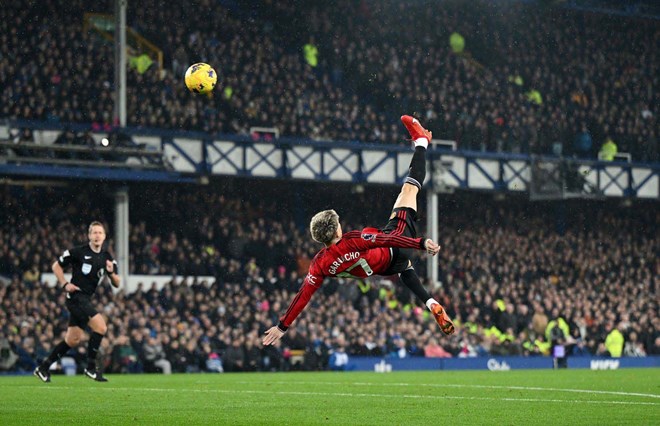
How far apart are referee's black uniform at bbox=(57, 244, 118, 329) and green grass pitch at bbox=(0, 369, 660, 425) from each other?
1.09m

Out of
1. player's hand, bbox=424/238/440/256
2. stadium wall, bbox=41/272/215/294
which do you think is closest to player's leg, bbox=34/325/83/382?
player's hand, bbox=424/238/440/256

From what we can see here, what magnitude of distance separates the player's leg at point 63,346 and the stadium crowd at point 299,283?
7414 mm

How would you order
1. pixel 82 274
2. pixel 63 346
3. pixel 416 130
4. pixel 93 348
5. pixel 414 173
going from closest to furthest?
pixel 414 173 → pixel 416 130 → pixel 82 274 → pixel 63 346 → pixel 93 348

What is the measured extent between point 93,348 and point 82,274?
4.04 feet

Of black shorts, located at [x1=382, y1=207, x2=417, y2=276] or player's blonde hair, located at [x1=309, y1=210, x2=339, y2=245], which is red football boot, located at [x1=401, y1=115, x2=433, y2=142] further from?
player's blonde hair, located at [x1=309, y1=210, x2=339, y2=245]

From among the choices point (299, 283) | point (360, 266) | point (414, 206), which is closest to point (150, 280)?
point (299, 283)

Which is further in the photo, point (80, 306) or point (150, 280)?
point (150, 280)

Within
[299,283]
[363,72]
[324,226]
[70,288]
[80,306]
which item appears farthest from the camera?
[363,72]

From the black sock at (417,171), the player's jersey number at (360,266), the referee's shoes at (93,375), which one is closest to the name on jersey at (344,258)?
the player's jersey number at (360,266)

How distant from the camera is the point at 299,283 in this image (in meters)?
31.8

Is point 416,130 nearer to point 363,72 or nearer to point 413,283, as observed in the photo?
point 413,283

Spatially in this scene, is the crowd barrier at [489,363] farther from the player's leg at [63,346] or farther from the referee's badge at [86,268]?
the referee's badge at [86,268]

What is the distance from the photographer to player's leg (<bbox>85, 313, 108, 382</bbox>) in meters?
16.9

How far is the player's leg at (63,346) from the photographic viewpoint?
1694 centimetres
